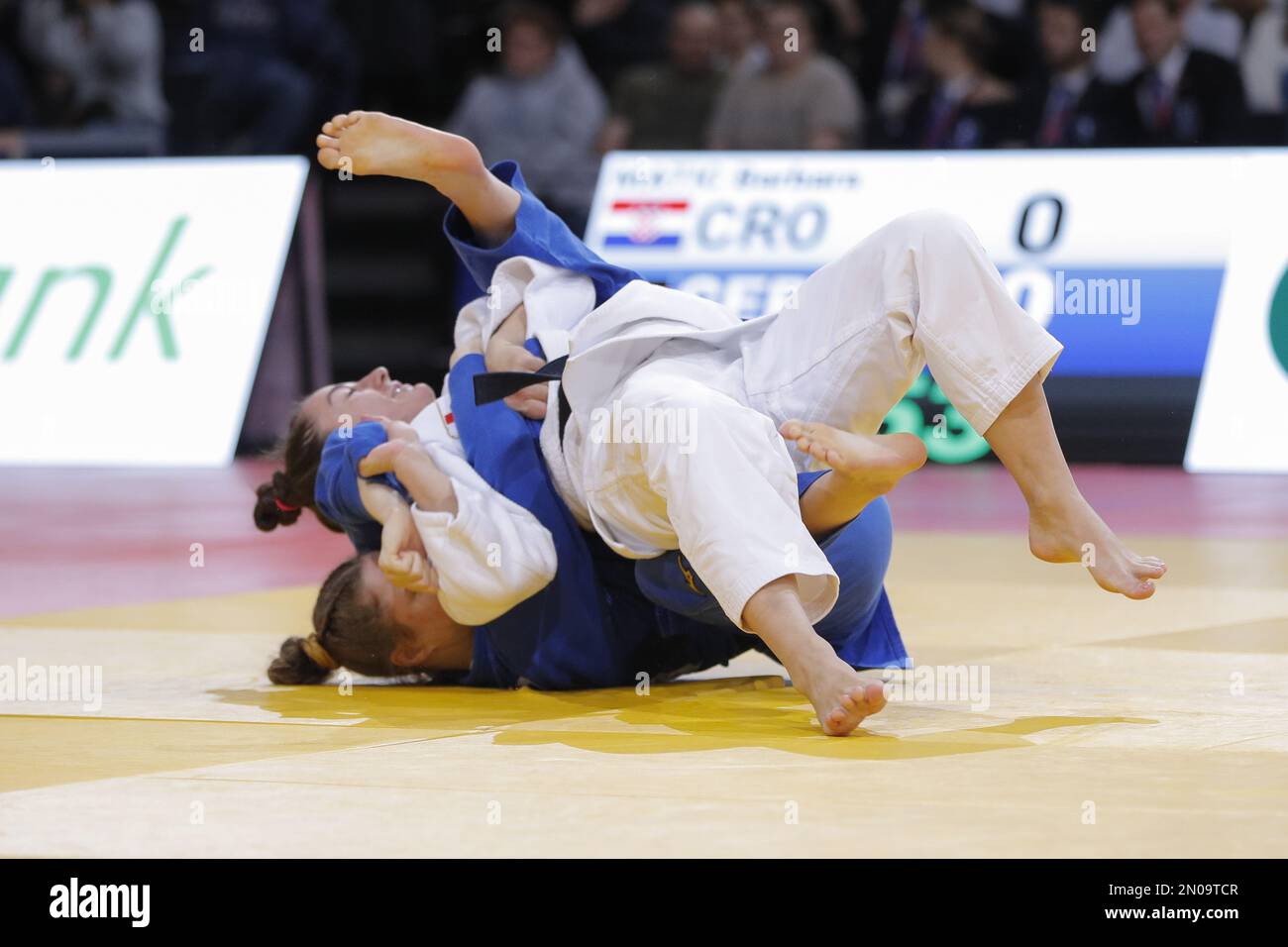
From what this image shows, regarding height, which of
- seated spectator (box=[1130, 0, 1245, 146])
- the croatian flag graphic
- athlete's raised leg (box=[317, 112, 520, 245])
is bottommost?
athlete's raised leg (box=[317, 112, 520, 245])

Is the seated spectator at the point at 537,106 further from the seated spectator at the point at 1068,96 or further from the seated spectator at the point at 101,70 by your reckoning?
the seated spectator at the point at 1068,96

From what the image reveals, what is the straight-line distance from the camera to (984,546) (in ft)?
18.1

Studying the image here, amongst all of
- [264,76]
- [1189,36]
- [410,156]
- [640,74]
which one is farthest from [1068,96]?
[410,156]

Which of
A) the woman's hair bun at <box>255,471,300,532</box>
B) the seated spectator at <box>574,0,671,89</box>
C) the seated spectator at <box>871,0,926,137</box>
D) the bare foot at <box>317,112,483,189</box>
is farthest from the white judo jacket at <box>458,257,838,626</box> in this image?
the seated spectator at <box>574,0,671,89</box>

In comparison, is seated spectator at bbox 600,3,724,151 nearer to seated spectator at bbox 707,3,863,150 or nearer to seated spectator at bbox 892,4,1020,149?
seated spectator at bbox 707,3,863,150

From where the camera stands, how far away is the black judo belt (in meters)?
3.16

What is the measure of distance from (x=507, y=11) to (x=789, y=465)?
7108mm

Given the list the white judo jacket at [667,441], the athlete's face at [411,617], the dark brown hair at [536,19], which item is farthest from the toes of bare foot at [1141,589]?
the dark brown hair at [536,19]

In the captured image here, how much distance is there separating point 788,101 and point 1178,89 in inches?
72.6

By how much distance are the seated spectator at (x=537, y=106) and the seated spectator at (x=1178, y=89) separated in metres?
2.69

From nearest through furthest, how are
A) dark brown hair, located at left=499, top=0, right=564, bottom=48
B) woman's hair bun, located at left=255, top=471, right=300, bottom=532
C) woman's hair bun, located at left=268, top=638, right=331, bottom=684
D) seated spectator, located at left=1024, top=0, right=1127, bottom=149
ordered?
woman's hair bun, located at left=268, top=638, right=331, bottom=684, woman's hair bun, located at left=255, top=471, right=300, bottom=532, seated spectator, located at left=1024, top=0, right=1127, bottom=149, dark brown hair, located at left=499, top=0, right=564, bottom=48

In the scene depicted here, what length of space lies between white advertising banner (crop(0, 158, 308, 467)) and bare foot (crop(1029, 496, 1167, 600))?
18.9 feet

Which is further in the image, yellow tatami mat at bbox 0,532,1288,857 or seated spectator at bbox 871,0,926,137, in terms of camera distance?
seated spectator at bbox 871,0,926,137

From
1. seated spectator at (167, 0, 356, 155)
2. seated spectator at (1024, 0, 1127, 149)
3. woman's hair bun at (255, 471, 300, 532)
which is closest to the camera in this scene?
woman's hair bun at (255, 471, 300, 532)
